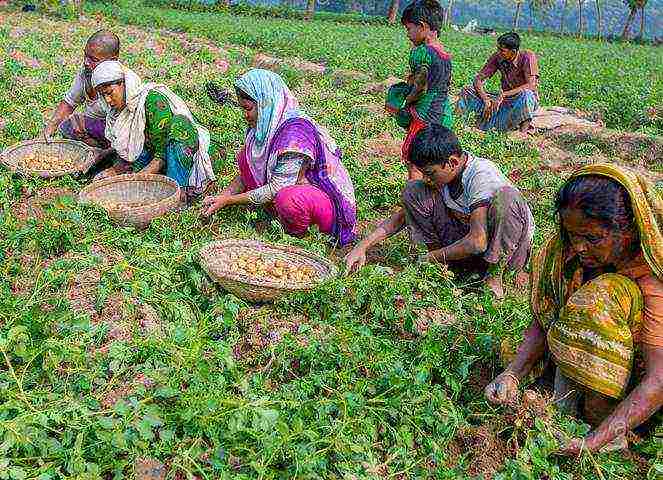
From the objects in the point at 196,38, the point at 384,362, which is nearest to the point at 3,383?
the point at 384,362

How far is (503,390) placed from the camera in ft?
8.30

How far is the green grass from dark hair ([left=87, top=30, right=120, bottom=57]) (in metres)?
1.25

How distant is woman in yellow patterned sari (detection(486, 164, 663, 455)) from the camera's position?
2.13m

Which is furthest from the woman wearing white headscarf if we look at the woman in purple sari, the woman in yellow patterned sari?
the woman in yellow patterned sari

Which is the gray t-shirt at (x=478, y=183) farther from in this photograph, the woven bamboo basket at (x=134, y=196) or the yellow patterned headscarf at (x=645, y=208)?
the woven bamboo basket at (x=134, y=196)

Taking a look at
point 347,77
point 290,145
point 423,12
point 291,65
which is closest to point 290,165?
point 290,145

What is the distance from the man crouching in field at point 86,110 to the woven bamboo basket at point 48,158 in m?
0.14

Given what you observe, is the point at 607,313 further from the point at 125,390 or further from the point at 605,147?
the point at 605,147

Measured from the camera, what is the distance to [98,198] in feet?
14.6

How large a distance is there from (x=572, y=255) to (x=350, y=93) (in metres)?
8.34

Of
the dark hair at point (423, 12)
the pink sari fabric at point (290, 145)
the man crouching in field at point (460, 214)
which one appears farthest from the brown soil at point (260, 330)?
the dark hair at point (423, 12)

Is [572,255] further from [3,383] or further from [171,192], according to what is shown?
[171,192]

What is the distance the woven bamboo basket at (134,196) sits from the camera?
4043 mm

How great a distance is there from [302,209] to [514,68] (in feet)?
17.2
